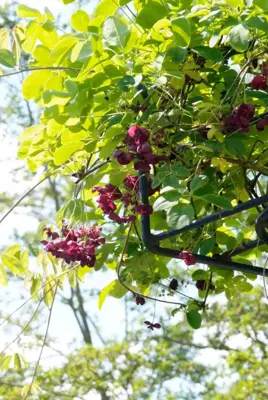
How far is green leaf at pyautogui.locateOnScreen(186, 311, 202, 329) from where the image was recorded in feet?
3.78

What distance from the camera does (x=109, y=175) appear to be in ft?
3.27

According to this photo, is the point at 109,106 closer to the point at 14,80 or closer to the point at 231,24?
the point at 231,24

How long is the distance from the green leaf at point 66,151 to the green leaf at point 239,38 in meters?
0.26

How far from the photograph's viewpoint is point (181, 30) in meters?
0.85

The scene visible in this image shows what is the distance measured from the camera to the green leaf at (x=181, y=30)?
842 millimetres

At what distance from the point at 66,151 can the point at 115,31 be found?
21cm

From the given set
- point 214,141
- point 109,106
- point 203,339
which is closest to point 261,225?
point 214,141

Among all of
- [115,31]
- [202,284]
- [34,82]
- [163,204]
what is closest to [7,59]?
[34,82]

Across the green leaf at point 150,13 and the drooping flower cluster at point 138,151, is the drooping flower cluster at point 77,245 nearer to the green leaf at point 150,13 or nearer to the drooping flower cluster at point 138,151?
the drooping flower cluster at point 138,151

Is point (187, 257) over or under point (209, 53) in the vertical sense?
under

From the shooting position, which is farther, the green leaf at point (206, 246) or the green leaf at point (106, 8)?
the green leaf at point (206, 246)

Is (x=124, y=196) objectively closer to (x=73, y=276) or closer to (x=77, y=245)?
(x=77, y=245)

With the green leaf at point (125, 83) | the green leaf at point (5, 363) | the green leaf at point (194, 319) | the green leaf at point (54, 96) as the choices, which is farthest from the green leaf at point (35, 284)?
the green leaf at point (125, 83)

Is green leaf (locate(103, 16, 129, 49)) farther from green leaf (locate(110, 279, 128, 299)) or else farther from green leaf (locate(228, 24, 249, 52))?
green leaf (locate(110, 279, 128, 299))
